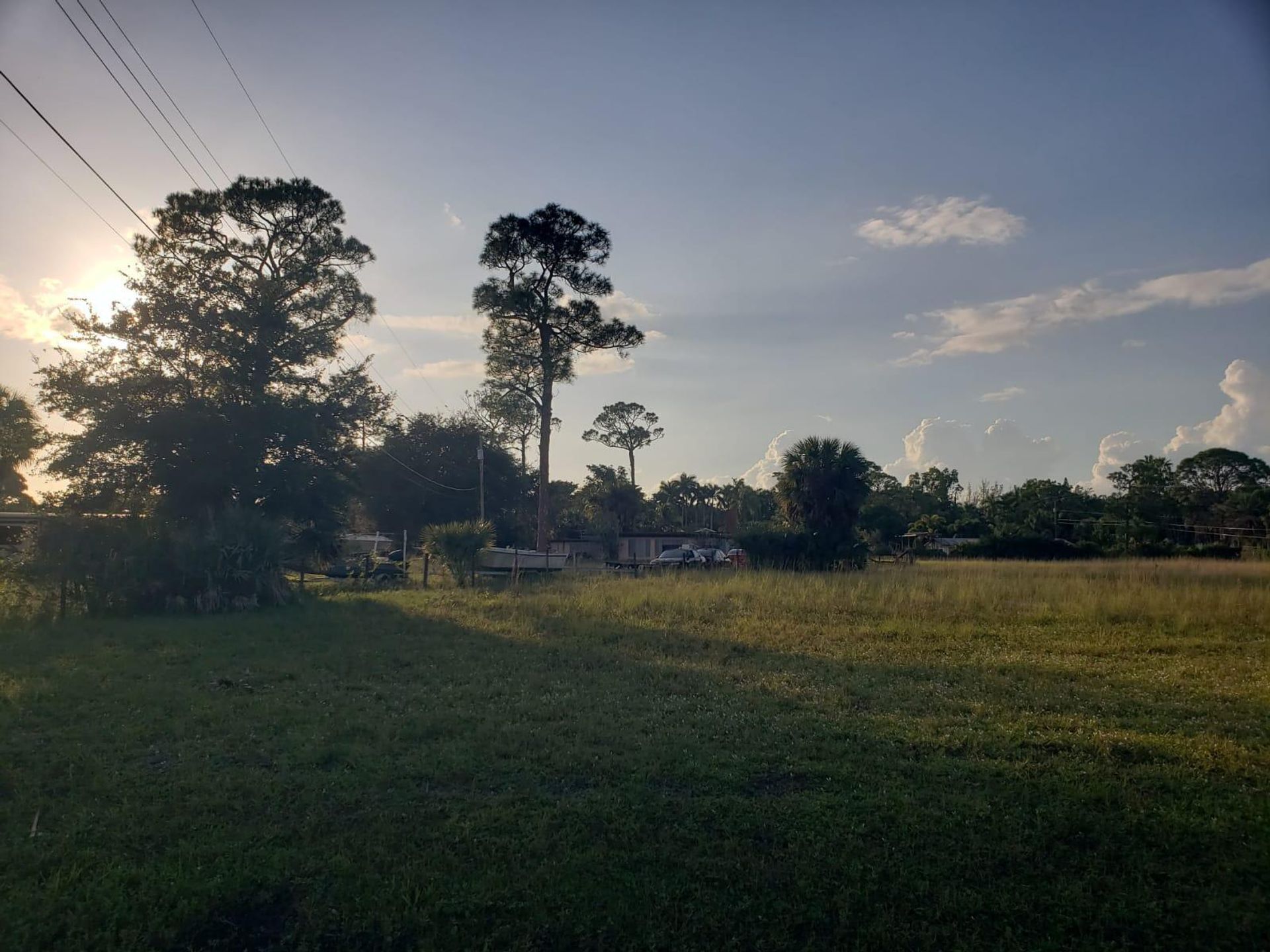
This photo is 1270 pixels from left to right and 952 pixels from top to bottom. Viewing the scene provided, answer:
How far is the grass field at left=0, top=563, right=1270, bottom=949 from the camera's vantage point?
14.1 ft

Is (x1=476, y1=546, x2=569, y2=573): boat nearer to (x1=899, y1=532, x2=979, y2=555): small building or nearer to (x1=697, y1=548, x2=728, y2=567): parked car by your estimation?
(x1=697, y1=548, x2=728, y2=567): parked car

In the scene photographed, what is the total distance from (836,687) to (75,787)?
711cm

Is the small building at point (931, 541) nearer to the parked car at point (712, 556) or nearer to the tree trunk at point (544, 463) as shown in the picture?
the parked car at point (712, 556)

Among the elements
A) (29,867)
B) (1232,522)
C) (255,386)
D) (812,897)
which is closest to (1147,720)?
(812,897)

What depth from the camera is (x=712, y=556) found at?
40344 millimetres

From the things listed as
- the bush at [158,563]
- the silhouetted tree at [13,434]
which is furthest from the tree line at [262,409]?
the silhouetted tree at [13,434]

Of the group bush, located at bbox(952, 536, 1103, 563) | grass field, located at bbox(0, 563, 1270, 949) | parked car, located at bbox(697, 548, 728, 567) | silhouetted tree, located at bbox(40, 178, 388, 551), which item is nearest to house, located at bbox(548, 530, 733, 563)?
parked car, located at bbox(697, 548, 728, 567)

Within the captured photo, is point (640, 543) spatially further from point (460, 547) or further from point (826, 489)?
point (460, 547)

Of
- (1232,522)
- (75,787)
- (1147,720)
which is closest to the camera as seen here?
(75,787)

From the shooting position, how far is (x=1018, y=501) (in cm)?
5472

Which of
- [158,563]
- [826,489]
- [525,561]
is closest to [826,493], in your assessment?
[826,489]

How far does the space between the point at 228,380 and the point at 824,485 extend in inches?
883

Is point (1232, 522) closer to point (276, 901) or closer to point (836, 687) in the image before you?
point (836, 687)

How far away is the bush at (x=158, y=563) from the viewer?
16781 millimetres
